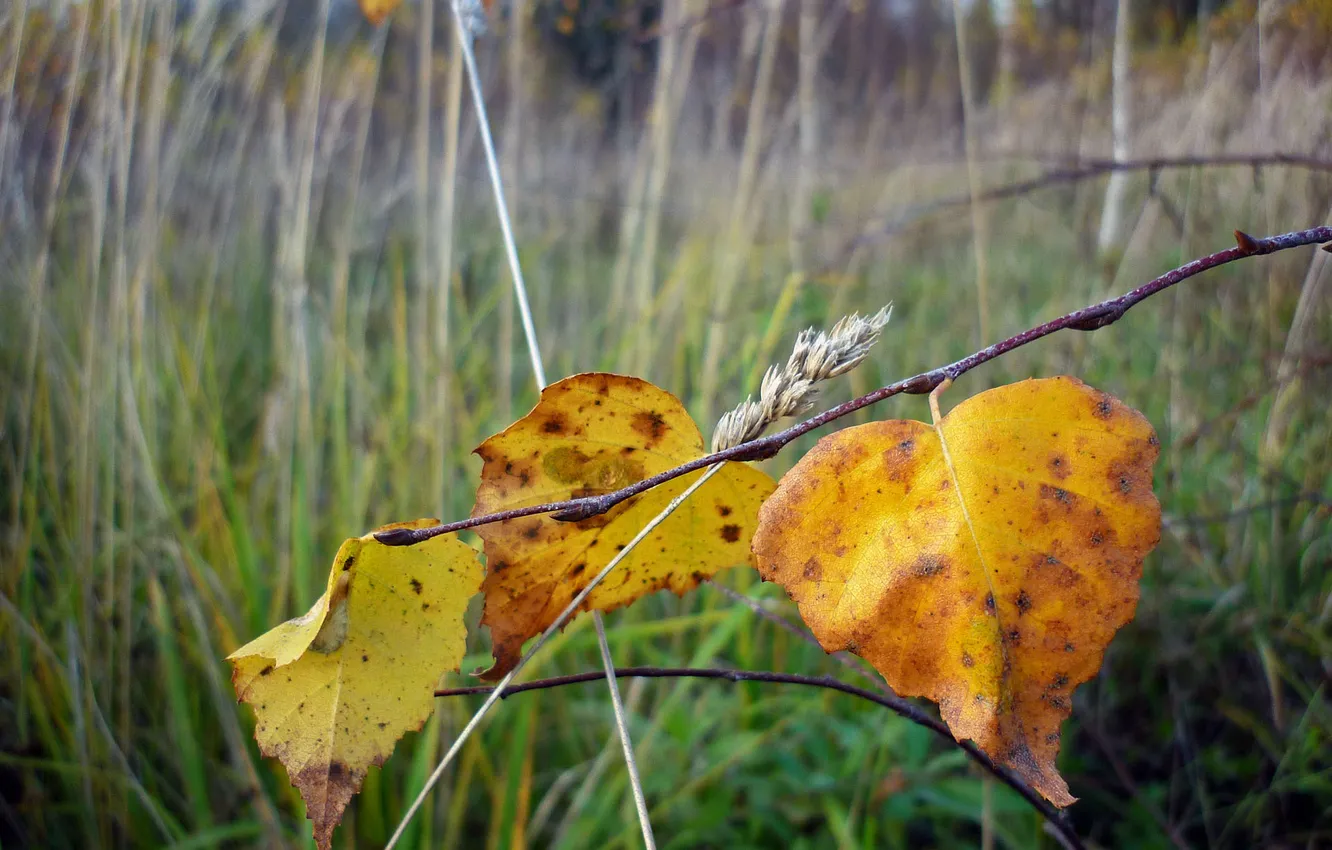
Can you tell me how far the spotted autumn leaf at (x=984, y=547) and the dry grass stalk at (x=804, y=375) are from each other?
21 millimetres

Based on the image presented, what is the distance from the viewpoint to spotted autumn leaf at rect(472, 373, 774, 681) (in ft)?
0.96

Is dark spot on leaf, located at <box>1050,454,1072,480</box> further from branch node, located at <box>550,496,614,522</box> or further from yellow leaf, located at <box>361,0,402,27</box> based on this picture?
yellow leaf, located at <box>361,0,402,27</box>

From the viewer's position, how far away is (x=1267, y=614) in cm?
96

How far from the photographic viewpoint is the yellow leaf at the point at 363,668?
0.30m

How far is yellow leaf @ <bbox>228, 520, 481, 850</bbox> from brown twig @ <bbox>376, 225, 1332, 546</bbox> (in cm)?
4

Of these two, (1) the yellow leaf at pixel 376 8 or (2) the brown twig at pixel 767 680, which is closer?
(2) the brown twig at pixel 767 680

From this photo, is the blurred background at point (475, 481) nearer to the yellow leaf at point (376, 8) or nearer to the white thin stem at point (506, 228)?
the yellow leaf at point (376, 8)

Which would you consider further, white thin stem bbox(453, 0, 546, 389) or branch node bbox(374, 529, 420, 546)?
white thin stem bbox(453, 0, 546, 389)

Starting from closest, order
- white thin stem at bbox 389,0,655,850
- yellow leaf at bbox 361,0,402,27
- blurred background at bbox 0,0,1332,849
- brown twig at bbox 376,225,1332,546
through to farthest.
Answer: brown twig at bbox 376,225,1332,546 < white thin stem at bbox 389,0,655,850 < yellow leaf at bbox 361,0,402,27 < blurred background at bbox 0,0,1332,849

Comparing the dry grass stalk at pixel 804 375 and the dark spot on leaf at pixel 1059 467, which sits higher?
the dry grass stalk at pixel 804 375

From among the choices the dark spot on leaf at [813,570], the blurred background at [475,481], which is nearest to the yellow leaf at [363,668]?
the dark spot on leaf at [813,570]

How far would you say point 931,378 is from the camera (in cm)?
26

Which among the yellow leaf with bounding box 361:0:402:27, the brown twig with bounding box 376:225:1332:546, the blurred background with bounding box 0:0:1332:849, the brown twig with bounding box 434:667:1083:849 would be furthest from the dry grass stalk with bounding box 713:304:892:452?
the yellow leaf with bounding box 361:0:402:27

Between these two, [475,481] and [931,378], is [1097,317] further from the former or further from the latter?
[475,481]
